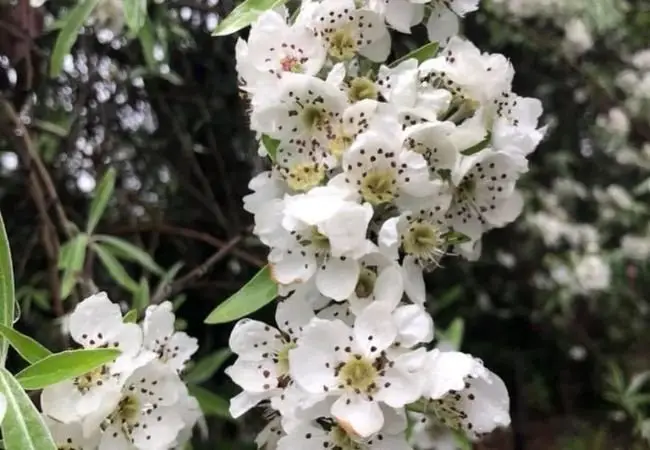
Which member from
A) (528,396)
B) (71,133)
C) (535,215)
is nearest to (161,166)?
(71,133)

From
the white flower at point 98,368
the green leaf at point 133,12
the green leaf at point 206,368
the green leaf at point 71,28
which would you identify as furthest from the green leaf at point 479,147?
the green leaf at point 206,368

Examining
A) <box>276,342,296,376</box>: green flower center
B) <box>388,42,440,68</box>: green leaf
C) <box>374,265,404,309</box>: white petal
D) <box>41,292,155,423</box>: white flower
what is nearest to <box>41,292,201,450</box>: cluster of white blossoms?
<box>41,292,155,423</box>: white flower

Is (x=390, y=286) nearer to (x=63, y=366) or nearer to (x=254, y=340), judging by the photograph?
(x=254, y=340)

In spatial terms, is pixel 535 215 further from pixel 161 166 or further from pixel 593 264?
pixel 161 166

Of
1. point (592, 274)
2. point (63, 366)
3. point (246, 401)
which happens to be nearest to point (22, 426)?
point (63, 366)

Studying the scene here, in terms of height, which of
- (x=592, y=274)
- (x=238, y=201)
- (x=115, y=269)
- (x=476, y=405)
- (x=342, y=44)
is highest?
(x=342, y=44)

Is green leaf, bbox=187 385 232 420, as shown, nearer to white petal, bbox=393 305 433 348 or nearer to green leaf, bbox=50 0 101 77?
green leaf, bbox=50 0 101 77

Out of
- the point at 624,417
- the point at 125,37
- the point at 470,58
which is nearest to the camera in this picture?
the point at 470,58
